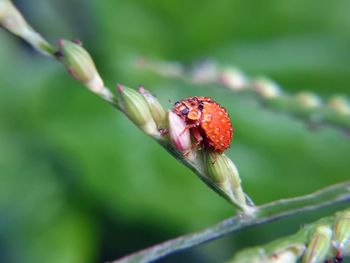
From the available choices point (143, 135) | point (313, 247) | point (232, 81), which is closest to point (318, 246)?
point (313, 247)

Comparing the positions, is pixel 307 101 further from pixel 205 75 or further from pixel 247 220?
pixel 247 220

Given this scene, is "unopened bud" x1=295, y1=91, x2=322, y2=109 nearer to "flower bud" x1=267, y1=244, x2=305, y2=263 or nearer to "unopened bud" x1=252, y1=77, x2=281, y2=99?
"unopened bud" x1=252, y1=77, x2=281, y2=99

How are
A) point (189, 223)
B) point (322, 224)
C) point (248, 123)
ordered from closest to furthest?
point (322, 224)
point (189, 223)
point (248, 123)

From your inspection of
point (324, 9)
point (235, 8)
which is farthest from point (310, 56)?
point (235, 8)

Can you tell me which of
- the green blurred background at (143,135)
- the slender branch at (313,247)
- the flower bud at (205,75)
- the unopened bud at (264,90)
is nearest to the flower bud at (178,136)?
the slender branch at (313,247)

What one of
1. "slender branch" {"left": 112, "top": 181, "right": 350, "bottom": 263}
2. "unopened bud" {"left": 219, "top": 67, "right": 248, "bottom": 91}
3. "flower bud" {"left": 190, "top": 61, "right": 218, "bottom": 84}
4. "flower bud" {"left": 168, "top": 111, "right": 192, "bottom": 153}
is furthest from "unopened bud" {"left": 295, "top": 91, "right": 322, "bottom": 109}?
"flower bud" {"left": 168, "top": 111, "right": 192, "bottom": 153}

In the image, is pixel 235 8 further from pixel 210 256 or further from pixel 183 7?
pixel 210 256

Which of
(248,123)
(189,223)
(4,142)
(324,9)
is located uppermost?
(324,9)
